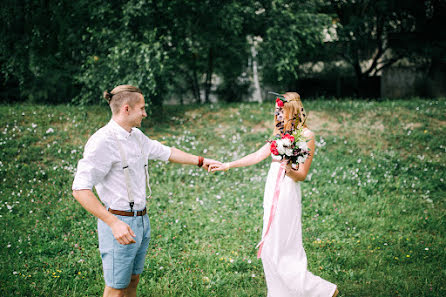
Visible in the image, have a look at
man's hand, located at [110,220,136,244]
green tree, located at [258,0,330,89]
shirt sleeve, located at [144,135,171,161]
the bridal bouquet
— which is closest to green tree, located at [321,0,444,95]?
green tree, located at [258,0,330,89]

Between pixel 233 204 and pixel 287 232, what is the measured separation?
320 centimetres

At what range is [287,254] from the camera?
3.95m

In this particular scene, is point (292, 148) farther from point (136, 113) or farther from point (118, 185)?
point (118, 185)

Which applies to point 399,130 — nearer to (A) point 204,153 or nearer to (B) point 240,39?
(A) point 204,153

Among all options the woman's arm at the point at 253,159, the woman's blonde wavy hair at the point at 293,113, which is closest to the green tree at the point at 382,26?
the woman's arm at the point at 253,159

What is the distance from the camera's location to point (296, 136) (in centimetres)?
358

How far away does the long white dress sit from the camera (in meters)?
3.83

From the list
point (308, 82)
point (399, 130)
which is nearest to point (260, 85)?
point (308, 82)

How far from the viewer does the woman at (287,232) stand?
384cm

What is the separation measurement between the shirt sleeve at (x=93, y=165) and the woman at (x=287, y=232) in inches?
72.9

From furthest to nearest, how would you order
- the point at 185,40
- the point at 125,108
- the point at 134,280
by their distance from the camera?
the point at 185,40 < the point at 134,280 < the point at 125,108

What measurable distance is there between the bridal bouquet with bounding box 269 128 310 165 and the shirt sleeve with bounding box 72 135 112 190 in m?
1.62

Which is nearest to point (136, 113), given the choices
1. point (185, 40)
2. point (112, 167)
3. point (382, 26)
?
point (112, 167)

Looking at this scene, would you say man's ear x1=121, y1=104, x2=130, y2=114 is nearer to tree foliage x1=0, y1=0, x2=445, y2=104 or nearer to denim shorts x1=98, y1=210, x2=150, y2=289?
denim shorts x1=98, y1=210, x2=150, y2=289
